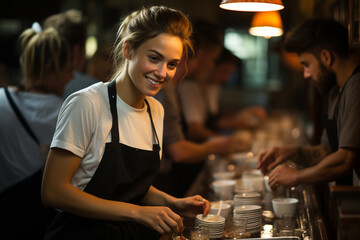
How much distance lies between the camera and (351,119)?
8.35ft

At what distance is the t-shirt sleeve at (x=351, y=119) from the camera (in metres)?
2.52

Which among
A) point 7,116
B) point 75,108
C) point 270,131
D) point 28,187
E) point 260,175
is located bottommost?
point 270,131

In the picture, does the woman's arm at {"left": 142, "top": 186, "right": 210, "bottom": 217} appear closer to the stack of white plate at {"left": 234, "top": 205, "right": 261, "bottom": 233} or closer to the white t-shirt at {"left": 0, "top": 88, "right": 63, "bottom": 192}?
the stack of white plate at {"left": 234, "top": 205, "right": 261, "bottom": 233}

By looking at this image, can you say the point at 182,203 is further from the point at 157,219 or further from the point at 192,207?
the point at 157,219

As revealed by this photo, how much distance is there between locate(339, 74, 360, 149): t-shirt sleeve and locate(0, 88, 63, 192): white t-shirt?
5.79ft

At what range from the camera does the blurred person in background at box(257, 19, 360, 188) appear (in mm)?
2580

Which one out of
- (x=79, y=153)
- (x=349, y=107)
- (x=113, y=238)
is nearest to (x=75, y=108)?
(x=79, y=153)

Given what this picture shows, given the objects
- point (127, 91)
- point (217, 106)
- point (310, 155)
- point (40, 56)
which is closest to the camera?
Answer: point (127, 91)

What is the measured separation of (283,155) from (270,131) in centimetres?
388

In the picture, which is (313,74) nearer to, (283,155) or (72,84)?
(283,155)

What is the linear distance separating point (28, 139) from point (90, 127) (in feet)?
3.84

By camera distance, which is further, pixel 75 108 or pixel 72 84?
pixel 72 84

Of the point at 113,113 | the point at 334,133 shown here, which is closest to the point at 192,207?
the point at 113,113

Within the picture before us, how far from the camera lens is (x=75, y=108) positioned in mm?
2127
